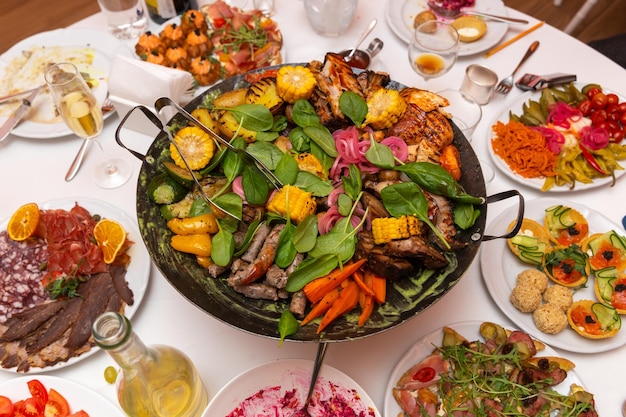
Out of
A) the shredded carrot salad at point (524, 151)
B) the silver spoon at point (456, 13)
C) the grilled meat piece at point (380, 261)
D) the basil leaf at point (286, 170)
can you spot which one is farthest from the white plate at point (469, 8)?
the grilled meat piece at point (380, 261)

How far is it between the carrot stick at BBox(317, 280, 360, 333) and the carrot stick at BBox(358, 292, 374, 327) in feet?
0.06

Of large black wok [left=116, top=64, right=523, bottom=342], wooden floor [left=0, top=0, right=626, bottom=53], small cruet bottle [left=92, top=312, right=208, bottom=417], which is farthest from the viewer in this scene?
wooden floor [left=0, top=0, right=626, bottom=53]

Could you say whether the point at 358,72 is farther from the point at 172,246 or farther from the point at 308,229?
the point at 172,246

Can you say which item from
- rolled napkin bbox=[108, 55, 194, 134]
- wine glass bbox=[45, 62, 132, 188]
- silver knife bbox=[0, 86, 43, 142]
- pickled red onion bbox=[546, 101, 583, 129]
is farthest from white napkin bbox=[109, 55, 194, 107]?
pickled red onion bbox=[546, 101, 583, 129]

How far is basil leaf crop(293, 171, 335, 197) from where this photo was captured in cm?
150

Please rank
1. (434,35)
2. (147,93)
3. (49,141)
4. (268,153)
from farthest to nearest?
(434,35) → (49,141) → (147,93) → (268,153)

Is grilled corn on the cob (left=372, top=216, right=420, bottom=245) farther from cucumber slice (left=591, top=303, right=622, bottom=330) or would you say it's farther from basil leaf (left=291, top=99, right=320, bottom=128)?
cucumber slice (left=591, top=303, right=622, bottom=330)

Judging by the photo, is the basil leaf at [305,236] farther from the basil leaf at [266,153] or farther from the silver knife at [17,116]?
the silver knife at [17,116]

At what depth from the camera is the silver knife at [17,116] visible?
2029mm

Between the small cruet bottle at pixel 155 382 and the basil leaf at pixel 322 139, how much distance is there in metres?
0.76

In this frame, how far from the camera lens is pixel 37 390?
1480mm

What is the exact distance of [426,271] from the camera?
145 centimetres

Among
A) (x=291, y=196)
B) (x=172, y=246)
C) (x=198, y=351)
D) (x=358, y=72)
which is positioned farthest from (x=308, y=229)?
(x=358, y=72)

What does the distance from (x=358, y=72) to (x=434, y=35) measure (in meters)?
0.66
